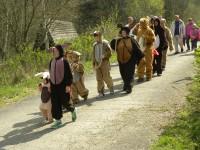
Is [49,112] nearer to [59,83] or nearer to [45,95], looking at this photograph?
[45,95]

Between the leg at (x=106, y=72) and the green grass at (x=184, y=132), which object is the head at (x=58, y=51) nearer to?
the green grass at (x=184, y=132)

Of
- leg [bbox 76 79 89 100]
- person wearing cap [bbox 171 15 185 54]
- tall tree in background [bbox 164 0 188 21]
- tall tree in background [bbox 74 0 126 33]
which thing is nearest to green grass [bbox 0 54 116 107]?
leg [bbox 76 79 89 100]

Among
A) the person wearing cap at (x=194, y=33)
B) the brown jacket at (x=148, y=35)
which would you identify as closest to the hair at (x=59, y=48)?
the brown jacket at (x=148, y=35)

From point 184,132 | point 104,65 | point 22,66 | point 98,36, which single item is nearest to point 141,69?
point 104,65

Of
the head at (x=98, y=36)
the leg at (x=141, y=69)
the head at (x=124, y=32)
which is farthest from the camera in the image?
the leg at (x=141, y=69)

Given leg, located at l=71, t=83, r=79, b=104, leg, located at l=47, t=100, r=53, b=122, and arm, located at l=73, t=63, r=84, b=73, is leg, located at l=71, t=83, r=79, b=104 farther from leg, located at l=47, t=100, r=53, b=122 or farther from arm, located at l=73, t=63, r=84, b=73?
leg, located at l=47, t=100, r=53, b=122

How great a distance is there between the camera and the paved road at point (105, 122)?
9.38 m

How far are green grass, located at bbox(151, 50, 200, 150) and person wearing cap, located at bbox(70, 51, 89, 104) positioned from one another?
103 inches

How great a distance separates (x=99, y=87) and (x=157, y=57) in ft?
11.6

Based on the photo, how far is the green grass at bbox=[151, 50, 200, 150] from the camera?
882cm

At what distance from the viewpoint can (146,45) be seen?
15484 millimetres

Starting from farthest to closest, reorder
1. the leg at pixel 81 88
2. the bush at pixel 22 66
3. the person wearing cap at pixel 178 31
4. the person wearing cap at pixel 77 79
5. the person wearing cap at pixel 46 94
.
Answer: the person wearing cap at pixel 178 31, the bush at pixel 22 66, the leg at pixel 81 88, the person wearing cap at pixel 77 79, the person wearing cap at pixel 46 94

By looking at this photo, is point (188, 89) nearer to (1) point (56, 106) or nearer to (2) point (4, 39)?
(1) point (56, 106)

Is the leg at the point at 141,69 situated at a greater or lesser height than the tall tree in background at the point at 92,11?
lesser
